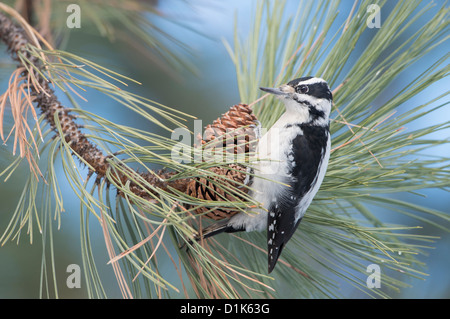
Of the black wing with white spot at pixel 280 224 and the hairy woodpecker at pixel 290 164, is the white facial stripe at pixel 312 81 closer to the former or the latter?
the hairy woodpecker at pixel 290 164

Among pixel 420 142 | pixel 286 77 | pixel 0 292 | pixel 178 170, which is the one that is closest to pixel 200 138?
pixel 178 170

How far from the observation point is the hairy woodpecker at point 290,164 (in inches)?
31.9

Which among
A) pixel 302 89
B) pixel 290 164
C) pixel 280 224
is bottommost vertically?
pixel 280 224

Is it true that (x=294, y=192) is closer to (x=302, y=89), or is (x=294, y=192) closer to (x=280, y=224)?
(x=280, y=224)

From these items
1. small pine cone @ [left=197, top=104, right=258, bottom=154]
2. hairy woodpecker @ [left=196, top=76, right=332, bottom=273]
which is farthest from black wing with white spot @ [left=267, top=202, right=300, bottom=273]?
small pine cone @ [left=197, top=104, right=258, bottom=154]

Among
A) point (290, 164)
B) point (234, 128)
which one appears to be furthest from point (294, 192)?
point (234, 128)

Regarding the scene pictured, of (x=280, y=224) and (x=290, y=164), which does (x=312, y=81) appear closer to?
(x=290, y=164)

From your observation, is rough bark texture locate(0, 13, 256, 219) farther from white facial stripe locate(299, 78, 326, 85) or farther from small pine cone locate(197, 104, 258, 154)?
white facial stripe locate(299, 78, 326, 85)

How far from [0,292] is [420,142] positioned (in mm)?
1103

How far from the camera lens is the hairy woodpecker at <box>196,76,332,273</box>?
31.9 inches

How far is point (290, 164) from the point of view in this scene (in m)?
0.84

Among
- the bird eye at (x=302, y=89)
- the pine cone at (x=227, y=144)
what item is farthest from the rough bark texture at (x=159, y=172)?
the bird eye at (x=302, y=89)

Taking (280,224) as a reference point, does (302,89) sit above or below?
above

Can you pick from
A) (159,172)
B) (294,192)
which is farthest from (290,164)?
(159,172)
